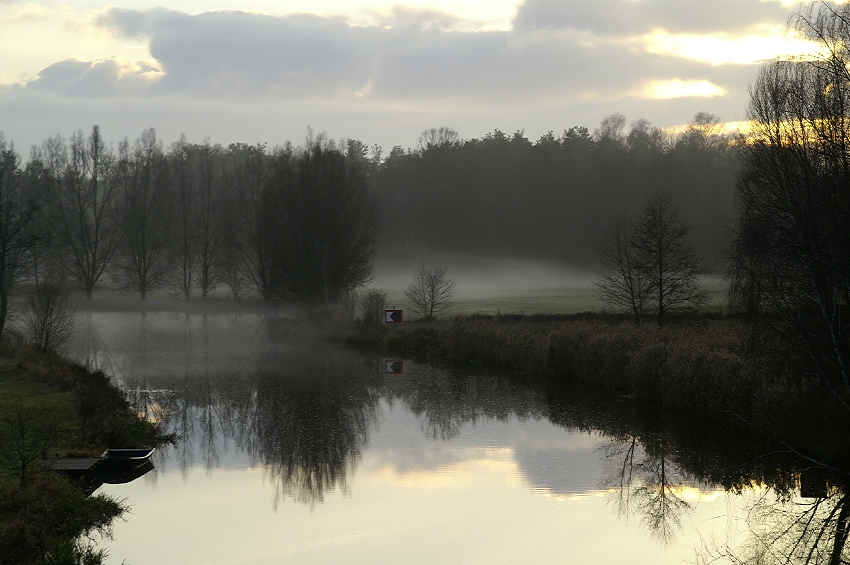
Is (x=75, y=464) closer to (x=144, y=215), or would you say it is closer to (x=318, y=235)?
(x=318, y=235)

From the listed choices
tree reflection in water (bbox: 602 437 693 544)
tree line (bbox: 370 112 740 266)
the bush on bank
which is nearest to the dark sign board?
the bush on bank

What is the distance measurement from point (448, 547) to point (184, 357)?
1049 inches

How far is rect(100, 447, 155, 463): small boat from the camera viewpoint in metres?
16.4

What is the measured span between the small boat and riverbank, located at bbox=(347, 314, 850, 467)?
12204 mm

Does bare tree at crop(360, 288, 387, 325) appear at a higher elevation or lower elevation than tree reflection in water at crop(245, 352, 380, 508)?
higher

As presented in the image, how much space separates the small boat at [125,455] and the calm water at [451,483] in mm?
439

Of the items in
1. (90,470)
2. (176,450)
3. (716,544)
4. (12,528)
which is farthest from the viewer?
(176,450)

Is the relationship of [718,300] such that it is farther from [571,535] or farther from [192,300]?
[192,300]

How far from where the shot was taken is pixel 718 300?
46969 mm

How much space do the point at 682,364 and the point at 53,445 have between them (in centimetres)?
1604

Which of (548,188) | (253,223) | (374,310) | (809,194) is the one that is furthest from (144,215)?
(809,194)

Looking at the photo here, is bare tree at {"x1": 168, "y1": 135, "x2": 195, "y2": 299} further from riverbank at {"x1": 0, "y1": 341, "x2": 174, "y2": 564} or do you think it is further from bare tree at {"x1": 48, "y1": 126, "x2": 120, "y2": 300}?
riverbank at {"x1": 0, "y1": 341, "x2": 174, "y2": 564}

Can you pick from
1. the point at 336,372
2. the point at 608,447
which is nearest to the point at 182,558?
the point at 608,447

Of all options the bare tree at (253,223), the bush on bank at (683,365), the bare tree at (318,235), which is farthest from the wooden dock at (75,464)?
the bare tree at (253,223)
